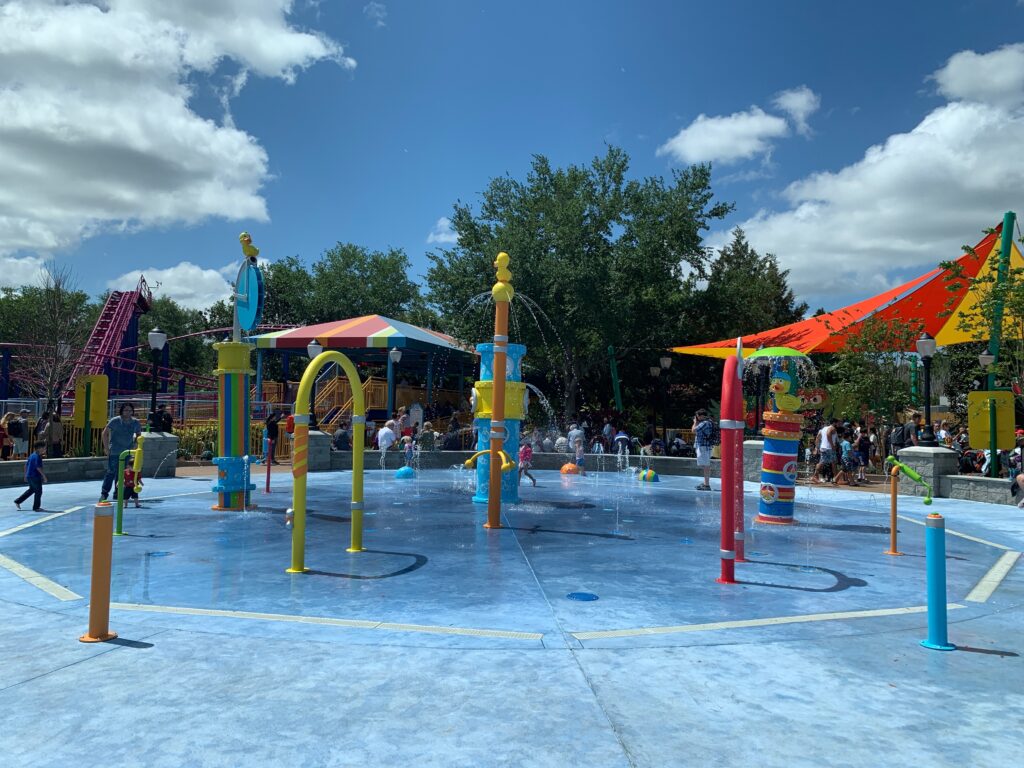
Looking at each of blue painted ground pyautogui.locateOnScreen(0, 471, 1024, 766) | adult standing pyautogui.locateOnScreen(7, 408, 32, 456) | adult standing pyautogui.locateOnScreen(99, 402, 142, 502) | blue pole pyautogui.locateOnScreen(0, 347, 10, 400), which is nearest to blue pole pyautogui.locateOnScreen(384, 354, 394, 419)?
adult standing pyautogui.locateOnScreen(7, 408, 32, 456)

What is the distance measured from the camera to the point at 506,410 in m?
12.1

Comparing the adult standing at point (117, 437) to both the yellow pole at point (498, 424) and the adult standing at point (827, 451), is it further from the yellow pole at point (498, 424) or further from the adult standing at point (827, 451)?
the adult standing at point (827, 451)

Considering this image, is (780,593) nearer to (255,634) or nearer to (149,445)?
(255,634)

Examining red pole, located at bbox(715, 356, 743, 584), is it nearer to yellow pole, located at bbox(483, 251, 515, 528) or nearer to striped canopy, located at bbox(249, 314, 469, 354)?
yellow pole, located at bbox(483, 251, 515, 528)

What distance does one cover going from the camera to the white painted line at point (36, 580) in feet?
21.3

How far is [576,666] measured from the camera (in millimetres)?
4770

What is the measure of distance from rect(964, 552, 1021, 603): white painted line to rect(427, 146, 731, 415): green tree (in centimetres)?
1923

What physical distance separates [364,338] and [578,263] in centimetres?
863

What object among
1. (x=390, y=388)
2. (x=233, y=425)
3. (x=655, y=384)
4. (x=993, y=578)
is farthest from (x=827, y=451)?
(x=390, y=388)

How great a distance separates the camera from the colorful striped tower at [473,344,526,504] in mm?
12094

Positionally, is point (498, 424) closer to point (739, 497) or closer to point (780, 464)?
point (739, 497)

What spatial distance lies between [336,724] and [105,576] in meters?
2.35

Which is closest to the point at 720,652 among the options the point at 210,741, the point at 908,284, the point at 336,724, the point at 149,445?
the point at 336,724

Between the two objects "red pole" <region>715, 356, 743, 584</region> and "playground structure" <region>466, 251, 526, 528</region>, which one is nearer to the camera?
"red pole" <region>715, 356, 743, 584</region>
